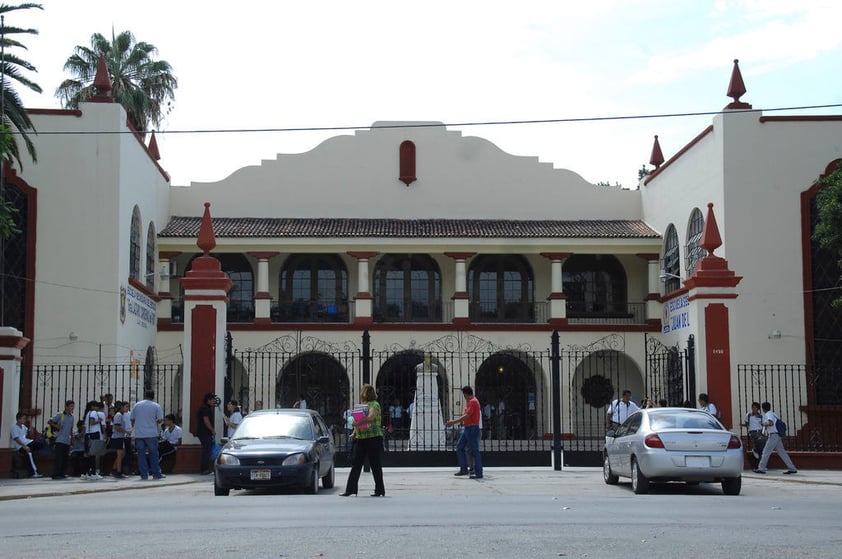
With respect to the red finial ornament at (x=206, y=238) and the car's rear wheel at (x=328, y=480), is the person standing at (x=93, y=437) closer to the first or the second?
the red finial ornament at (x=206, y=238)

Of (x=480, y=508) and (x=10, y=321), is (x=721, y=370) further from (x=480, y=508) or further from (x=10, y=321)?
(x=10, y=321)

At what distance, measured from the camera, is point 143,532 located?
1100cm

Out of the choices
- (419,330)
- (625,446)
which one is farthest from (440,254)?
(625,446)

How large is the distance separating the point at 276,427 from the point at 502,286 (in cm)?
2338

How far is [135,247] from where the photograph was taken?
33125 millimetres

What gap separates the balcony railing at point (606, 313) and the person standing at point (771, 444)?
17053 millimetres

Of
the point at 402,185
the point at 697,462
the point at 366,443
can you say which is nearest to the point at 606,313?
the point at 402,185

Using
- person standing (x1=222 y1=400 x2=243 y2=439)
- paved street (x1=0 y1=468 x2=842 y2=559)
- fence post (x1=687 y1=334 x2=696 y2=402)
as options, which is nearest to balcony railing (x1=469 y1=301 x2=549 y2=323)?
fence post (x1=687 y1=334 x2=696 y2=402)

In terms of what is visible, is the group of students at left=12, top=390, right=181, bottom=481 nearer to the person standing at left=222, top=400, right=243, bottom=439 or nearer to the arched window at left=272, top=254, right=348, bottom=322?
the person standing at left=222, top=400, right=243, bottom=439

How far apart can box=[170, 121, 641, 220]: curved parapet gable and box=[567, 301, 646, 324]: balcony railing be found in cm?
312

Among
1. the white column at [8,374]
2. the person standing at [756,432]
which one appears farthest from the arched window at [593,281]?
the white column at [8,374]

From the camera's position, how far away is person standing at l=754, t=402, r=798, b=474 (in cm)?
2072

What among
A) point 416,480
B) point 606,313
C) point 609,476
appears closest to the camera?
point 609,476

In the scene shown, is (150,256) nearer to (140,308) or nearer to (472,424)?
(140,308)
